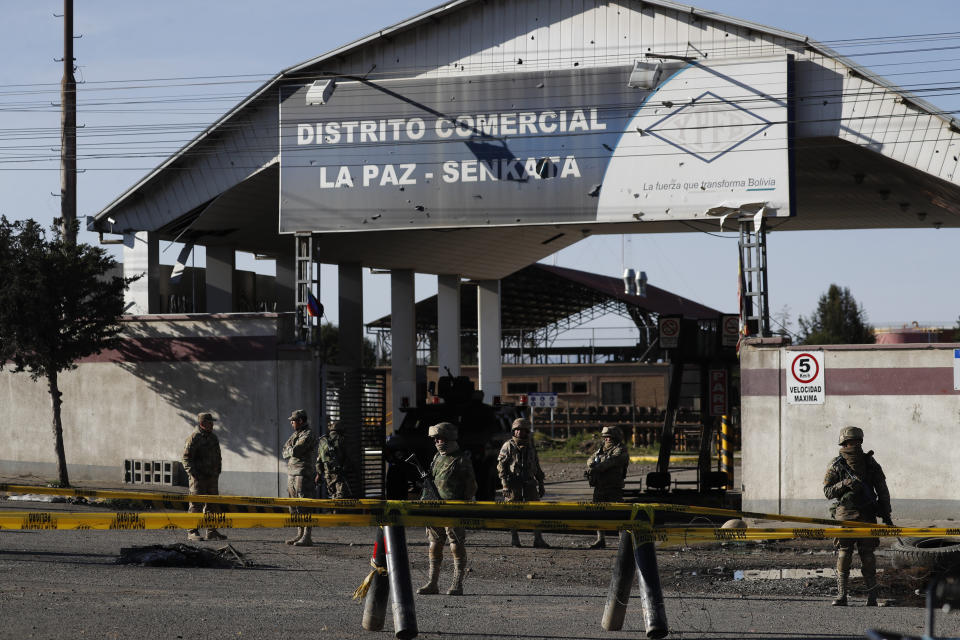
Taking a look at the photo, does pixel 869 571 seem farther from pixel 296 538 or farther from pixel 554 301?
pixel 554 301

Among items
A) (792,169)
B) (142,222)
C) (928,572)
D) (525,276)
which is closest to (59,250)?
(142,222)

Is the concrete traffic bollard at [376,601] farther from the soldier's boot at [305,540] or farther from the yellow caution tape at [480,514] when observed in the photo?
the soldier's boot at [305,540]

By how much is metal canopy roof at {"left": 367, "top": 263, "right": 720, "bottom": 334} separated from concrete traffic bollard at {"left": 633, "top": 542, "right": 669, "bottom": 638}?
132 feet

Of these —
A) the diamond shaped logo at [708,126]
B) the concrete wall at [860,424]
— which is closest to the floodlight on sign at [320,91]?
the diamond shaped logo at [708,126]

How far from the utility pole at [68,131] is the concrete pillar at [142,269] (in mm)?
1357

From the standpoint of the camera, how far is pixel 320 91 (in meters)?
23.1

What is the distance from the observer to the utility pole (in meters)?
24.8

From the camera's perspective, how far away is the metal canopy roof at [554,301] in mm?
51344

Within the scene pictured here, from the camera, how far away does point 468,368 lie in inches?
2170

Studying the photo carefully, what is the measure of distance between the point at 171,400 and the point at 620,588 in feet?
49.7

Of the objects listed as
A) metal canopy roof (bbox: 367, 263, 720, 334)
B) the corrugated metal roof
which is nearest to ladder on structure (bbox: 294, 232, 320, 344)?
the corrugated metal roof

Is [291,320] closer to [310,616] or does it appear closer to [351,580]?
[351,580]

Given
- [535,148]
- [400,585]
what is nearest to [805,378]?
[535,148]

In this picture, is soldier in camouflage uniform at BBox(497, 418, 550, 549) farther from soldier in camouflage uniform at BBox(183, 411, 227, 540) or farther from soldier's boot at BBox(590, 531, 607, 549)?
soldier in camouflage uniform at BBox(183, 411, 227, 540)
